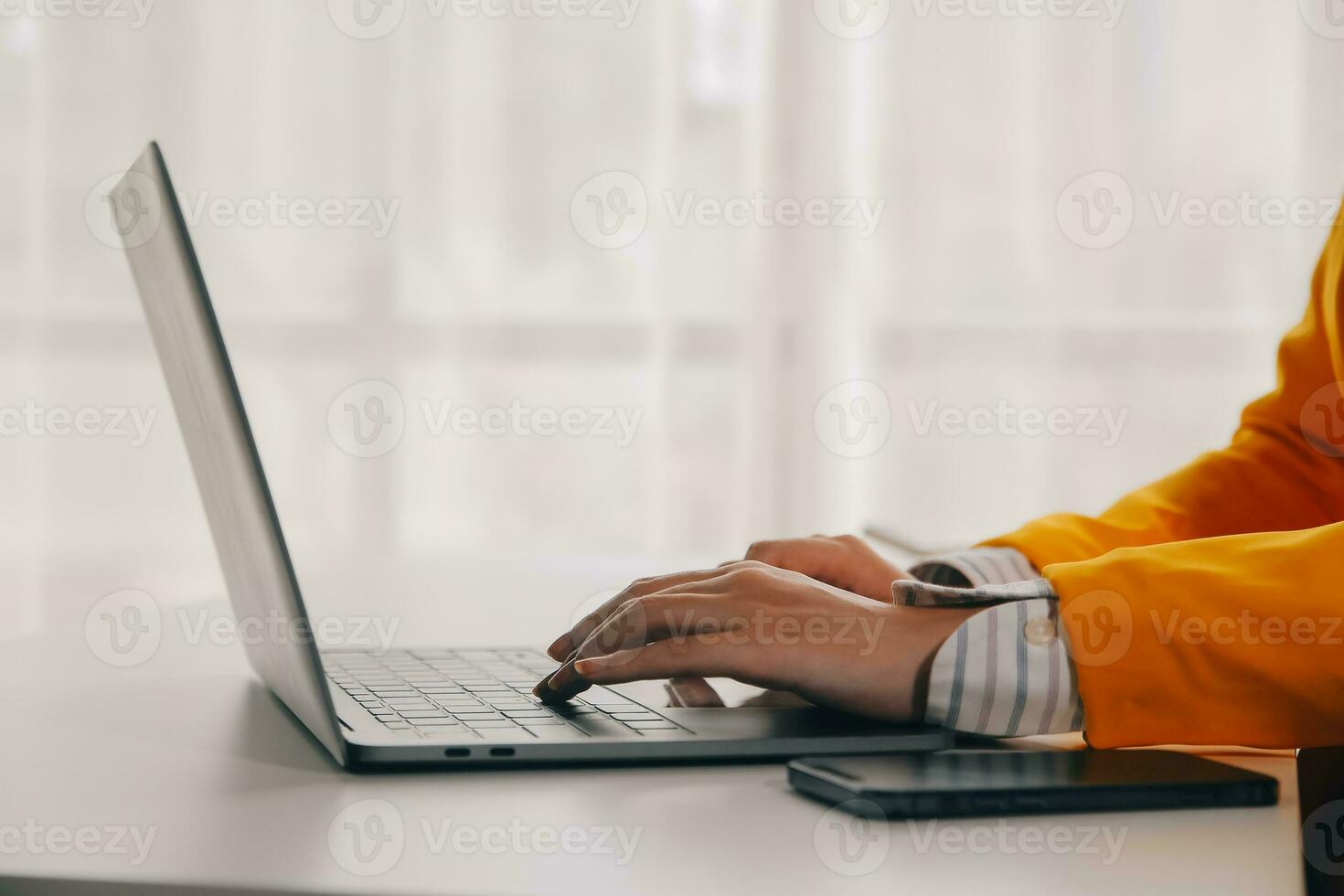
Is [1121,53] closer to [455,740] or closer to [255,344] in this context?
[255,344]

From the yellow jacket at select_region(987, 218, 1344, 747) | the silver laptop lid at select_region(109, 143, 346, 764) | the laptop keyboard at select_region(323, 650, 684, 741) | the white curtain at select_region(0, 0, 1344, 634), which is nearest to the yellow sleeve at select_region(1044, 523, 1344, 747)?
the yellow jacket at select_region(987, 218, 1344, 747)

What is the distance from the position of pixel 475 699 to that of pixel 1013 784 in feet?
0.91

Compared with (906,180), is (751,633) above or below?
below

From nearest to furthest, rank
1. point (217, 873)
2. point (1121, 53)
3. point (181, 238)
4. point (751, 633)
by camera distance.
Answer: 1. point (217, 873)
2. point (181, 238)
3. point (751, 633)
4. point (1121, 53)

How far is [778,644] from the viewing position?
0.56 m

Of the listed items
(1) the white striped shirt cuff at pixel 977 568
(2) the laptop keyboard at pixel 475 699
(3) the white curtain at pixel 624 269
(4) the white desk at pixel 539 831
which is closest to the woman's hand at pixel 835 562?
(1) the white striped shirt cuff at pixel 977 568

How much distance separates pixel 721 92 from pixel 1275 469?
182 centimetres

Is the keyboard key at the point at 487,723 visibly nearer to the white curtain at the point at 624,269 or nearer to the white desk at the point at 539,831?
the white desk at the point at 539,831

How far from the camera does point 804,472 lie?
2.64 metres

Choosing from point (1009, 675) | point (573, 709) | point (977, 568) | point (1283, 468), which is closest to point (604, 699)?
point (573, 709)

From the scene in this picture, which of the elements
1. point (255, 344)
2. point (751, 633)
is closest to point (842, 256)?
point (255, 344)

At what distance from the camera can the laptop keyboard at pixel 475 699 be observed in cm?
53

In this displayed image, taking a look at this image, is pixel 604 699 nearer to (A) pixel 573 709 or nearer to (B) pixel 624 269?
(A) pixel 573 709

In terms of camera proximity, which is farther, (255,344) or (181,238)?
(255,344)
